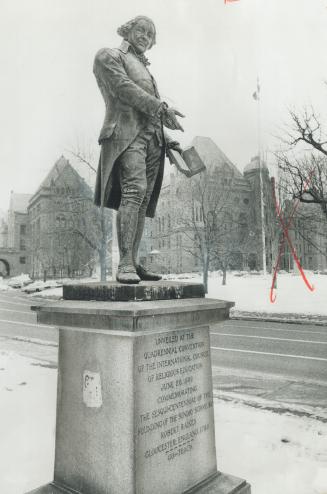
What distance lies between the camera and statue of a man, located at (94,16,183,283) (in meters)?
3.32


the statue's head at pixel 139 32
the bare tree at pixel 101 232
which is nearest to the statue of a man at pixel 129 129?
the statue's head at pixel 139 32

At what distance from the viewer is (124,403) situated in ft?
9.09

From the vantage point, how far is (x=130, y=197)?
3.37 metres

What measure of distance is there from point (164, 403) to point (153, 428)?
0.57ft

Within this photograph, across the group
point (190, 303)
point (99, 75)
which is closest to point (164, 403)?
point (190, 303)

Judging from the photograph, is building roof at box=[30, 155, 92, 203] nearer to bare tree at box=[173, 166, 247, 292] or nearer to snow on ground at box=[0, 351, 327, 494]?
bare tree at box=[173, 166, 247, 292]

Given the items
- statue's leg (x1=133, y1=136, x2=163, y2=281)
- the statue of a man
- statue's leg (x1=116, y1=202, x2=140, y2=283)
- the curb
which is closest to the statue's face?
the statue of a man

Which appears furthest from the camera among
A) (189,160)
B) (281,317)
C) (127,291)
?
(281,317)

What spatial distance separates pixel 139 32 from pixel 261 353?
758cm

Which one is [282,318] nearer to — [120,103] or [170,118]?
[170,118]

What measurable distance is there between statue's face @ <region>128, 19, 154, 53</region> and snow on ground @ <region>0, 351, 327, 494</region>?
142 inches

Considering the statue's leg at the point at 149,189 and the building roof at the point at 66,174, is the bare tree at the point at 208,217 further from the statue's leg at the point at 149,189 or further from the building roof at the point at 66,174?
the statue's leg at the point at 149,189

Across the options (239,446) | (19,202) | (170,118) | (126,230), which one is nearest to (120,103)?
(170,118)

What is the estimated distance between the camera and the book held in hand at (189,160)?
363 centimetres
